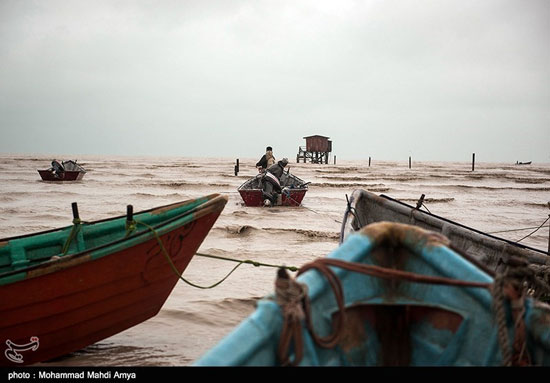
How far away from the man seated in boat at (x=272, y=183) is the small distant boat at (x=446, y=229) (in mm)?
7286

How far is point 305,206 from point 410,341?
12.7m

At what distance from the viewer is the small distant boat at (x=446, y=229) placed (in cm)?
512

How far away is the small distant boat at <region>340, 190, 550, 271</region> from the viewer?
512 cm

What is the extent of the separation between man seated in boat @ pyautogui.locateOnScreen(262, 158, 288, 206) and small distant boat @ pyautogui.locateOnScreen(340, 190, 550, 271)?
7286mm

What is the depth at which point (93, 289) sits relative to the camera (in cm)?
389

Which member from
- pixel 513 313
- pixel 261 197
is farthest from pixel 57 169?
pixel 513 313

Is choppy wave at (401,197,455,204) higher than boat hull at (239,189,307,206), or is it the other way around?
boat hull at (239,189,307,206)

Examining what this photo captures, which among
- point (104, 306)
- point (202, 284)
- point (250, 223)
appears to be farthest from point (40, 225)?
point (104, 306)

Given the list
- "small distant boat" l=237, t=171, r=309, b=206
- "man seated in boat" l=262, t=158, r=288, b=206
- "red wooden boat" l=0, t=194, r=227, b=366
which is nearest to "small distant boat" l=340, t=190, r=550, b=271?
"red wooden boat" l=0, t=194, r=227, b=366

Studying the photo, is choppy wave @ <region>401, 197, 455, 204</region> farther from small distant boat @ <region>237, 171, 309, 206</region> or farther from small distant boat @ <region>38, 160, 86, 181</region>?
small distant boat @ <region>38, 160, 86, 181</region>

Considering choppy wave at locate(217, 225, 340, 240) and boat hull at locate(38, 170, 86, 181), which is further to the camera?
boat hull at locate(38, 170, 86, 181)

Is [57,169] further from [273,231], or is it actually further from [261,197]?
[273,231]

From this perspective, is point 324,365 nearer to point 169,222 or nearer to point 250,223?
point 169,222

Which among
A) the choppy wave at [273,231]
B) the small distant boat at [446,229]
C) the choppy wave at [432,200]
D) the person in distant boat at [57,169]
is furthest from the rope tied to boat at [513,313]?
the person in distant boat at [57,169]
